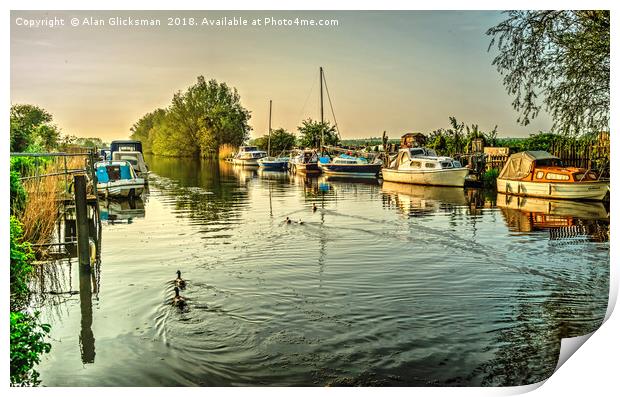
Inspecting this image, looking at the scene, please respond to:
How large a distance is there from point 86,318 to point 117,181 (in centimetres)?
1444

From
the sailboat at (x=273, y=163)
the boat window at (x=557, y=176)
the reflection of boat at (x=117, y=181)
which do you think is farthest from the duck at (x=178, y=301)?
the sailboat at (x=273, y=163)

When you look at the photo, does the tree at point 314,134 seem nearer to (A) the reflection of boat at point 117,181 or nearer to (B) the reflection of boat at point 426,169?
(B) the reflection of boat at point 426,169

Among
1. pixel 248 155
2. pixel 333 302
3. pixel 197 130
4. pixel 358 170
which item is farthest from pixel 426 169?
pixel 333 302

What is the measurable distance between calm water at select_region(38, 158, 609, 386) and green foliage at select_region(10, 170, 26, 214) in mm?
1339

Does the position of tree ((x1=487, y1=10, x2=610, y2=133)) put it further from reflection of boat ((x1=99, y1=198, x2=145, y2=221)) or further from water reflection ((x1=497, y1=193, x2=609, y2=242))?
reflection of boat ((x1=99, y1=198, x2=145, y2=221))

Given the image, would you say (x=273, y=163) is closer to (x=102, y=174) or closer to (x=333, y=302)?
(x=102, y=174)

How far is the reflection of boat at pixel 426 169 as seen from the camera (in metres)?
27.0

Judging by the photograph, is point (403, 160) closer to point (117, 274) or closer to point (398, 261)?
point (398, 261)

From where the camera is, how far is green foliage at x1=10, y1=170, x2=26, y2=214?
7.92 m

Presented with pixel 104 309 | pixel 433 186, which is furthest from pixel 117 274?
pixel 433 186

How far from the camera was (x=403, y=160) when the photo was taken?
96.2ft

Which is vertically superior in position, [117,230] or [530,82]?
[530,82]

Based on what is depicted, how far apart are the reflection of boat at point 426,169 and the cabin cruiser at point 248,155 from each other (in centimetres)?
1000

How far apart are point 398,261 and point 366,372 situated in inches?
196
